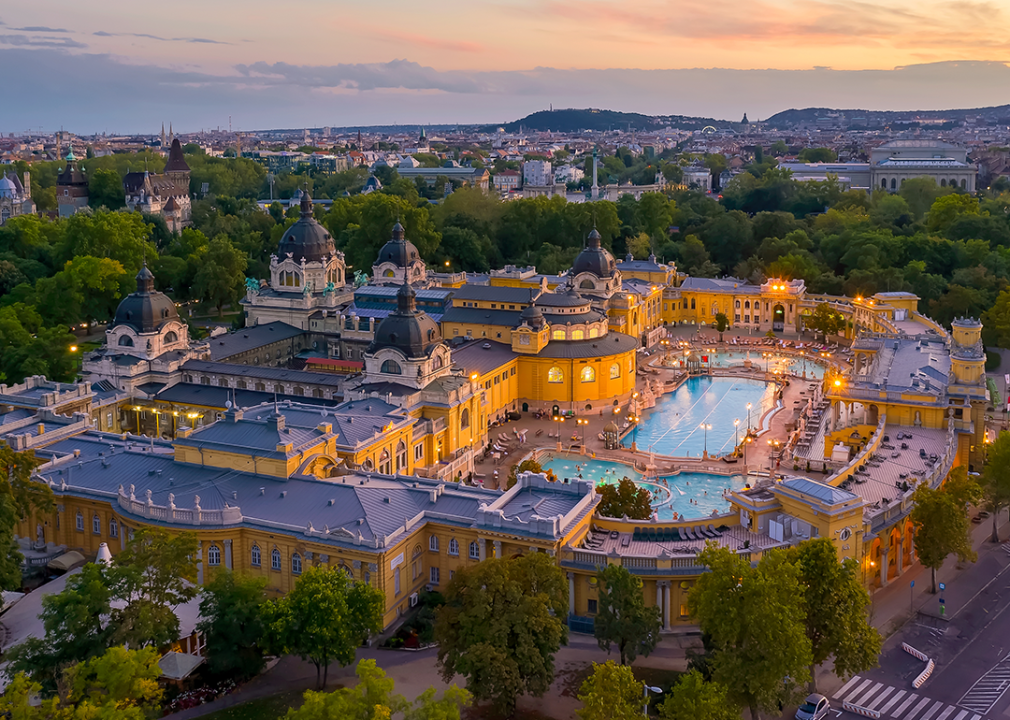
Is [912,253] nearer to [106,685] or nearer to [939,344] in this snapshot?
[939,344]

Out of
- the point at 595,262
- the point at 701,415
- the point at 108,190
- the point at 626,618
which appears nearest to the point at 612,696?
the point at 626,618

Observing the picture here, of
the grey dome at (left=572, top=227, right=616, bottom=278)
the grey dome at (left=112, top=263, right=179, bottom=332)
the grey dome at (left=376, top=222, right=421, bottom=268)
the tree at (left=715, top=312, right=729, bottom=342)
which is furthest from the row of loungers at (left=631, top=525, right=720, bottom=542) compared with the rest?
the tree at (left=715, top=312, right=729, bottom=342)

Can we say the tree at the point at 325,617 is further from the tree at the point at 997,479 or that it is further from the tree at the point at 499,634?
the tree at the point at 997,479

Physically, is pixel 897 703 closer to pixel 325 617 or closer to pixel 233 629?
pixel 325 617

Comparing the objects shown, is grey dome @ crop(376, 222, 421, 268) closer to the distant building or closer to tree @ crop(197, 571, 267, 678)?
tree @ crop(197, 571, 267, 678)

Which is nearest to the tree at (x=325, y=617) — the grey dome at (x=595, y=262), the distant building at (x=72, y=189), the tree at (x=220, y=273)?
the grey dome at (x=595, y=262)
